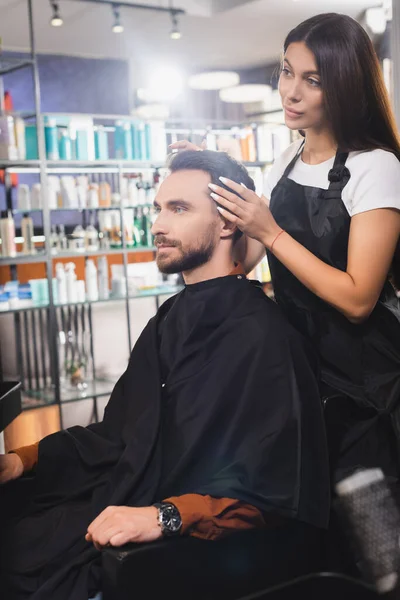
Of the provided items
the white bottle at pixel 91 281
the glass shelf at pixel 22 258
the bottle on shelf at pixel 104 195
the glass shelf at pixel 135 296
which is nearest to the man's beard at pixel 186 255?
the glass shelf at pixel 135 296

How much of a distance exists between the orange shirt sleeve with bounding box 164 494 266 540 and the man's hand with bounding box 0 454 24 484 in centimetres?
43

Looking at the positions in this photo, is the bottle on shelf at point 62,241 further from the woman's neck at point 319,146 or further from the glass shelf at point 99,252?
the woman's neck at point 319,146

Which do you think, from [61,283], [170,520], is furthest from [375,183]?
[61,283]

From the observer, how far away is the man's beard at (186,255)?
A: 156 cm

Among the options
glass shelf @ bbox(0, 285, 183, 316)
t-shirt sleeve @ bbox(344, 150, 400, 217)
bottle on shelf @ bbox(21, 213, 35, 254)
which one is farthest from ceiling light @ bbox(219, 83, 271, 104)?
t-shirt sleeve @ bbox(344, 150, 400, 217)

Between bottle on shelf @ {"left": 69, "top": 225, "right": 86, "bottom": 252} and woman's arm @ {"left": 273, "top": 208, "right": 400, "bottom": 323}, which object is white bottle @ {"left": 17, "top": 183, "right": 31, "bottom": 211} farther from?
woman's arm @ {"left": 273, "top": 208, "right": 400, "bottom": 323}

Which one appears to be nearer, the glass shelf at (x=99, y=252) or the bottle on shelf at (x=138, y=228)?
the glass shelf at (x=99, y=252)

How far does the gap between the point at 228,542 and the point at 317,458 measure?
26cm

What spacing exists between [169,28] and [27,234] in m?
2.76

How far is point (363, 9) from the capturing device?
5.82 meters

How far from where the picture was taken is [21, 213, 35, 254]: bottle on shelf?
427 cm

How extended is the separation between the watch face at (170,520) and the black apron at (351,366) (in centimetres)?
41

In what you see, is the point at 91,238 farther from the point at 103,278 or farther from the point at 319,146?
the point at 319,146

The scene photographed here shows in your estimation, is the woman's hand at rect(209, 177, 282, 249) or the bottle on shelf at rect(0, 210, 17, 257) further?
the bottle on shelf at rect(0, 210, 17, 257)
